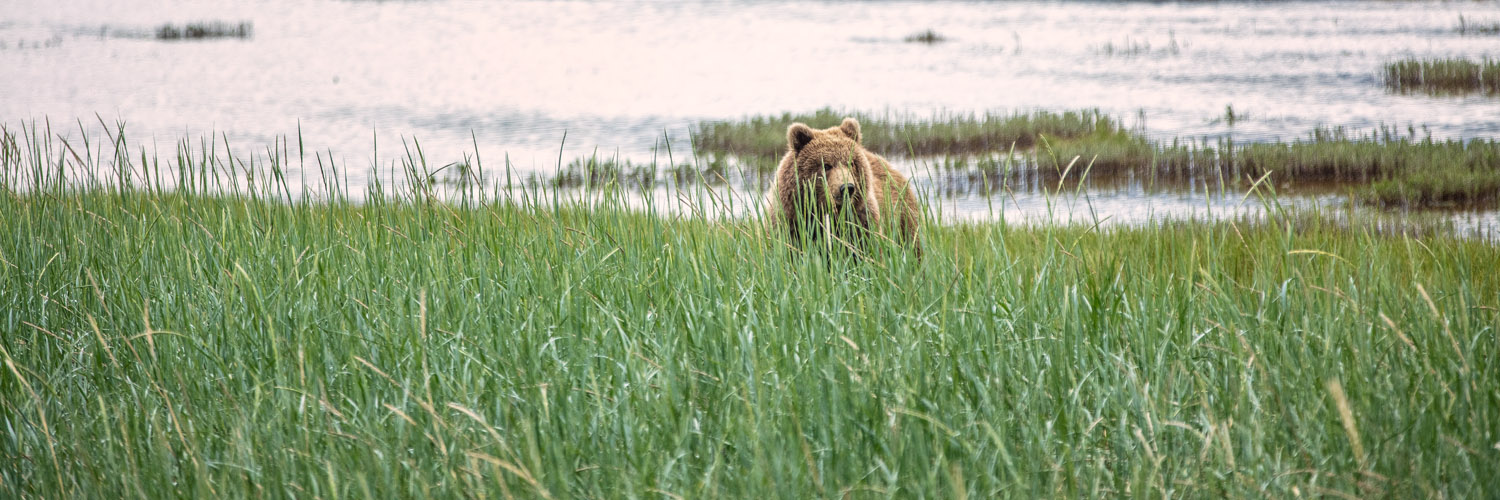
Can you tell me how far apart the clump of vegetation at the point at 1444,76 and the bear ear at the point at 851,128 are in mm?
12468

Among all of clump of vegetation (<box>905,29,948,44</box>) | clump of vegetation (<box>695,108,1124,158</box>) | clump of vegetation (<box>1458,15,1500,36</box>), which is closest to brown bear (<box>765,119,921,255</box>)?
clump of vegetation (<box>695,108,1124,158</box>)

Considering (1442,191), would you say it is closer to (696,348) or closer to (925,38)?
(696,348)

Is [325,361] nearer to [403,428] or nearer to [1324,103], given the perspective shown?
[403,428]

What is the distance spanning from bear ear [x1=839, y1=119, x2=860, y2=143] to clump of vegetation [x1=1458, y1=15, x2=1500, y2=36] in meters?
19.0

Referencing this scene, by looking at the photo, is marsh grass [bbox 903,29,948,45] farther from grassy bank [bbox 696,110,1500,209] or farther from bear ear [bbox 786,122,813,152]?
bear ear [bbox 786,122,813,152]

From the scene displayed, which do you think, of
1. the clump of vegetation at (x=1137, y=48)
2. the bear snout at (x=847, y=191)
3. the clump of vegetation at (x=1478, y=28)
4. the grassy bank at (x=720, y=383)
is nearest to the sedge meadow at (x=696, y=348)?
the grassy bank at (x=720, y=383)

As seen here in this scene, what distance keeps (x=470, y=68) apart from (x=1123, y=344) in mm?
20457

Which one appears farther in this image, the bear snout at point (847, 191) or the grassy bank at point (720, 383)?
the bear snout at point (847, 191)

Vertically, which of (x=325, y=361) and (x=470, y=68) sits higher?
(x=470, y=68)

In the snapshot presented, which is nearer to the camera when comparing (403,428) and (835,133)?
(403,428)

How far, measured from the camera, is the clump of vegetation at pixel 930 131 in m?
12.2

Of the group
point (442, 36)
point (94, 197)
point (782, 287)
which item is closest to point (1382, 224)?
point (782, 287)

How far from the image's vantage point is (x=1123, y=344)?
324 centimetres

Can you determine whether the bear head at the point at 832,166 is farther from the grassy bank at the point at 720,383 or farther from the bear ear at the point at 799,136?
the grassy bank at the point at 720,383
